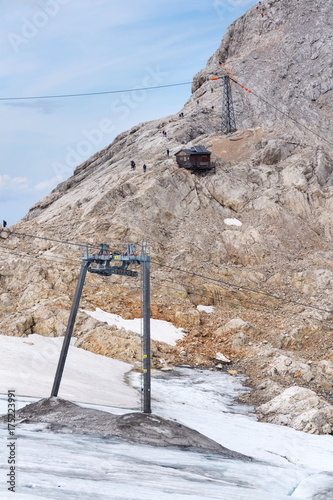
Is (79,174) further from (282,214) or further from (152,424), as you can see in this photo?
(152,424)

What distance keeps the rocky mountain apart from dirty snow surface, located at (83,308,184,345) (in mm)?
720

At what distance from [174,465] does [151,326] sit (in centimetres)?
2122

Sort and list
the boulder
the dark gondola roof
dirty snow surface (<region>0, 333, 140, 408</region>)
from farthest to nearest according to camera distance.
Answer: the dark gondola roof, dirty snow surface (<region>0, 333, 140, 408</region>), the boulder

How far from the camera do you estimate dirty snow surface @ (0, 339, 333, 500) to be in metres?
12.8

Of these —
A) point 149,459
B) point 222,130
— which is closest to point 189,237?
point 222,130

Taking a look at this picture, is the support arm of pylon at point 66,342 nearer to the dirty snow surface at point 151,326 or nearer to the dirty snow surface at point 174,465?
the dirty snow surface at point 174,465

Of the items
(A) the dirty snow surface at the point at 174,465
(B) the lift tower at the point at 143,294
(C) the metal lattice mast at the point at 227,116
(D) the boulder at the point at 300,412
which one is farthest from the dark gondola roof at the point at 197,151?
(A) the dirty snow surface at the point at 174,465

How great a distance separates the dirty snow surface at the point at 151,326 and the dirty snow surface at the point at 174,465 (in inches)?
469

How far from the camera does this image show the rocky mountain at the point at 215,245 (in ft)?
107

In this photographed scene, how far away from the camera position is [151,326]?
36.5 m

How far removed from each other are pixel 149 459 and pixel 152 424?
2545 mm

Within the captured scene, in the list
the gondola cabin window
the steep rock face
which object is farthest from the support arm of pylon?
the steep rock face

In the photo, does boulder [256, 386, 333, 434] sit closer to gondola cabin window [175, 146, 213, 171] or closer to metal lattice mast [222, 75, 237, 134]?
gondola cabin window [175, 146, 213, 171]

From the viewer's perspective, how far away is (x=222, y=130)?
215 ft
